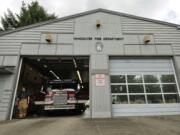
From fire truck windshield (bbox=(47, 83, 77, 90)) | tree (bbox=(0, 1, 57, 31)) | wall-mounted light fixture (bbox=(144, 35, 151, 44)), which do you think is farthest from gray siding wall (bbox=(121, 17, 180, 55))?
tree (bbox=(0, 1, 57, 31))

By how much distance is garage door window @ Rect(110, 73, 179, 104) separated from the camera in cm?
934

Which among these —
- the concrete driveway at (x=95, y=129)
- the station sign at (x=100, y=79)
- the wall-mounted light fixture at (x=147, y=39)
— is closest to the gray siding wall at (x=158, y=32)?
the wall-mounted light fixture at (x=147, y=39)

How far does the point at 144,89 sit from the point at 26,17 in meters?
20.6

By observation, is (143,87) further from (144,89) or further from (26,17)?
(26,17)

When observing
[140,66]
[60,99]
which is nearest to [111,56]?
[140,66]

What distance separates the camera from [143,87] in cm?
959

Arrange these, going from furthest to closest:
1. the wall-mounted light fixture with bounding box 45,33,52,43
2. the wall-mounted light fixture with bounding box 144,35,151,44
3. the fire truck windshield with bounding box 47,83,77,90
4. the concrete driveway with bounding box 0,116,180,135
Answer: the fire truck windshield with bounding box 47,83,77,90, the wall-mounted light fixture with bounding box 144,35,151,44, the wall-mounted light fixture with bounding box 45,33,52,43, the concrete driveway with bounding box 0,116,180,135

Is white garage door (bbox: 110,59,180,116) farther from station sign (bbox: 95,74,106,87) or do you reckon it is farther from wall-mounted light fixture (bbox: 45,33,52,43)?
wall-mounted light fixture (bbox: 45,33,52,43)

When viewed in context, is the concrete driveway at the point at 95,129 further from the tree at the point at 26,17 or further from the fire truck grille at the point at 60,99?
the tree at the point at 26,17

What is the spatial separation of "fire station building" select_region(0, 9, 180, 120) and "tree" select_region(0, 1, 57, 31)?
1484 centimetres

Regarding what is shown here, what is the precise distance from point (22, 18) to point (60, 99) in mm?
18162

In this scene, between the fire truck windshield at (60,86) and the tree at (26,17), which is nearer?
the fire truck windshield at (60,86)

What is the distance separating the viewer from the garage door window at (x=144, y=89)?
Result: 934 centimetres

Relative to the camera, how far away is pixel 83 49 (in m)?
9.95
